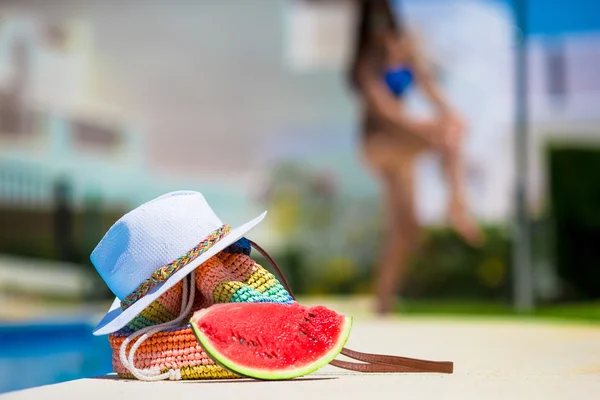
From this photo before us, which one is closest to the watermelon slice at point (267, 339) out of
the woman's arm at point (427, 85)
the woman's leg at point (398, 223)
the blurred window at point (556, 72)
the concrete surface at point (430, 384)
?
the concrete surface at point (430, 384)

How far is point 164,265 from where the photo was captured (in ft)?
8.22

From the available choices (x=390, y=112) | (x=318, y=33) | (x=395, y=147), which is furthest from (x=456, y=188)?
(x=318, y=33)

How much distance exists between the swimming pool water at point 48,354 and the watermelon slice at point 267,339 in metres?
2.03

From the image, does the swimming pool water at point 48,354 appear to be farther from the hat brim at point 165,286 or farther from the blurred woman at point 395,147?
the blurred woman at point 395,147

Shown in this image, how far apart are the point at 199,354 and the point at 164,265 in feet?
0.89

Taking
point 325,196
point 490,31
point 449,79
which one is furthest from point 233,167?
point 490,31

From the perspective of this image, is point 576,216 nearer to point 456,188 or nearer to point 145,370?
point 456,188

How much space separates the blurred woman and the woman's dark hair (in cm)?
→ 2

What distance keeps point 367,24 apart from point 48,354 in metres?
4.38

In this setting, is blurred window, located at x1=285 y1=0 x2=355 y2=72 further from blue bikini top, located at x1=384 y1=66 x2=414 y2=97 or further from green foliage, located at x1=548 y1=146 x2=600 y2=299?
blue bikini top, located at x1=384 y1=66 x2=414 y2=97

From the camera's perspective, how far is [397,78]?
8.61 meters

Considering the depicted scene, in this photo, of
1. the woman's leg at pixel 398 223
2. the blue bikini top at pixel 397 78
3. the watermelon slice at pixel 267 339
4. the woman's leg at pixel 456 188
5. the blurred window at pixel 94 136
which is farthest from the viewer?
the blurred window at pixel 94 136

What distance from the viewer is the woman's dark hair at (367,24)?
859 cm

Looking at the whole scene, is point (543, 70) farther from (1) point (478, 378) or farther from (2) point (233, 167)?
(1) point (478, 378)
